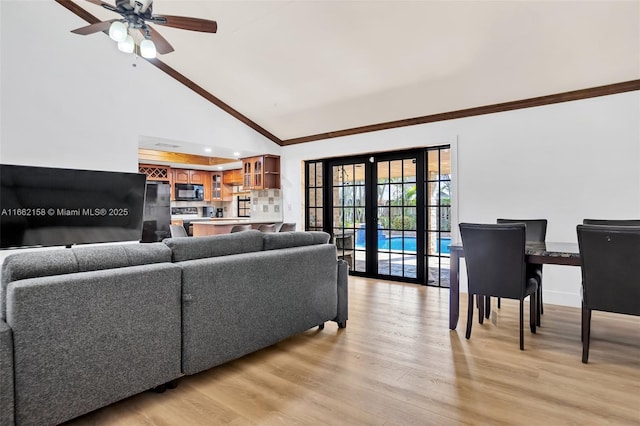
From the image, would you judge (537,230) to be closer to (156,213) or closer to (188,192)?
(156,213)

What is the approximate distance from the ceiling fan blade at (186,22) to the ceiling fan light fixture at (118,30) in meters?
0.22

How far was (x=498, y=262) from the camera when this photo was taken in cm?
284

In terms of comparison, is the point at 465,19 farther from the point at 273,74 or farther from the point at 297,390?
the point at 297,390

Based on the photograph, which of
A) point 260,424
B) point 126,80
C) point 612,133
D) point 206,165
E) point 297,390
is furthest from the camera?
point 206,165

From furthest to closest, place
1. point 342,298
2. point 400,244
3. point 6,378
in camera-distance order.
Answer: point 400,244, point 342,298, point 6,378

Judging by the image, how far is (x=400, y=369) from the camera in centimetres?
238

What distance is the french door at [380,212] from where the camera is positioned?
505 cm

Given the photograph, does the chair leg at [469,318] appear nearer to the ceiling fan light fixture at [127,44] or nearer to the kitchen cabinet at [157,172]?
the ceiling fan light fixture at [127,44]

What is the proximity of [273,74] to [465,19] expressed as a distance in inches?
96.8

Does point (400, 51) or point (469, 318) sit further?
point (400, 51)

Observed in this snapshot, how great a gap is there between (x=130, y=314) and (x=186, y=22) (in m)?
2.33

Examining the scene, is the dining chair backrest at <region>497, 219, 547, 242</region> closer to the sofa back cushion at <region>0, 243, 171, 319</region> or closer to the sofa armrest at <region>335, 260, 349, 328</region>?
the sofa armrest at <region>335, 260, 349, 328</region>

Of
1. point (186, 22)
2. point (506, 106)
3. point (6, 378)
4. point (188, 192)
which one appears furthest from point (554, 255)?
point (188, 192)

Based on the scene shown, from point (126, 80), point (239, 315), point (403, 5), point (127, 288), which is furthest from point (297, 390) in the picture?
point (126, 80)
